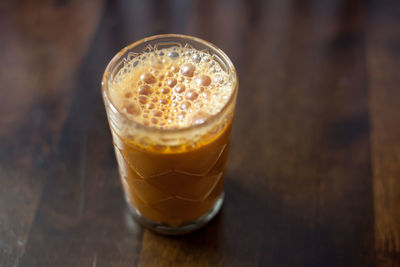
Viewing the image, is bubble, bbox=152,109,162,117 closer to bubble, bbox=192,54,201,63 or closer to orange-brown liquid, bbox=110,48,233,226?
orange-brown liquid, bbox=110,48,233,226

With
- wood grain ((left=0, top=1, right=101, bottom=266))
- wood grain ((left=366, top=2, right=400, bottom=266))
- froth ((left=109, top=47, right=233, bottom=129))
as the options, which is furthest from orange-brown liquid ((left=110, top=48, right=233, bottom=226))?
wood grain ((left=366, top=2, right=400, bottom=266))

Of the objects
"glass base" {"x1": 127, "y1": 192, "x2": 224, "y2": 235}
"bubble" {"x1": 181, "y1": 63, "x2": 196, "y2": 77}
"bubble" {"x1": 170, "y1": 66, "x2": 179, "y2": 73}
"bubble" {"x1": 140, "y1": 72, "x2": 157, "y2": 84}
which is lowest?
"glass base" {"x1": 127, "y1": 192, "x2": 224, "y2": 235}

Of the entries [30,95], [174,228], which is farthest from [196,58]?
[30,95]

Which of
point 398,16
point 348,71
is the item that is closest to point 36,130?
point 348,71

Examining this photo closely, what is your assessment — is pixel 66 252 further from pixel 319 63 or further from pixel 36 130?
pixel 319 63

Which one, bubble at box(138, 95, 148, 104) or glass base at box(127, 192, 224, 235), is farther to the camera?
glass base at box(127, 192, 224, 235)

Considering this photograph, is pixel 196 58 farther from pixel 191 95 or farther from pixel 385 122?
pixel 385 122

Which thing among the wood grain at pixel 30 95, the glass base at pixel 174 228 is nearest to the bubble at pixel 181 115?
the glass base at pixel 174 228
